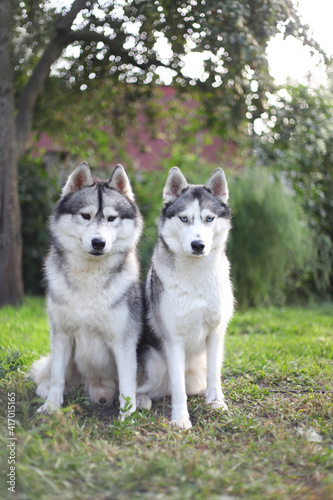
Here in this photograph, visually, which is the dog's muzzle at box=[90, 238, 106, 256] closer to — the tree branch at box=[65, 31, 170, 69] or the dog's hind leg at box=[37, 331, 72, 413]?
the dog's hind leg at box=[37, 331, 72, 413]

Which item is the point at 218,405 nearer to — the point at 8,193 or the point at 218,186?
the point at 218,186

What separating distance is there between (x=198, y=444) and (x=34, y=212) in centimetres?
655

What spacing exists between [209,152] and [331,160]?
388cm

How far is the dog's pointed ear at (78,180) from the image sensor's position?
346 cm

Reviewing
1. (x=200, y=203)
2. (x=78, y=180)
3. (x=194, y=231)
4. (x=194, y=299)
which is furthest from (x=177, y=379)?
(x=78, y=180)

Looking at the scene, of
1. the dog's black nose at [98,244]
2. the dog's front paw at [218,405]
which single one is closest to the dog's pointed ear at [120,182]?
the dog's black nose at [98,244]

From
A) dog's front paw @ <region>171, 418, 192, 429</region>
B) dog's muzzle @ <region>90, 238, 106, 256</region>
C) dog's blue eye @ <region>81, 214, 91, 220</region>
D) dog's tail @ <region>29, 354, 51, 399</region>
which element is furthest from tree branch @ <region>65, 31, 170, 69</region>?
dog's front paw @ <region>171, 418, 192, 429</region>

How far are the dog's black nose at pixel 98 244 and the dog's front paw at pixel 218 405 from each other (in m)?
1.36

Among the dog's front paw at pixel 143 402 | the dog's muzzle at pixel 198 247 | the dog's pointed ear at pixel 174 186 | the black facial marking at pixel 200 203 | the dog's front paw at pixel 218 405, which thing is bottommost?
the dog's front paw at pixel 143 402

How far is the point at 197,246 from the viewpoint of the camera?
10.6 feet

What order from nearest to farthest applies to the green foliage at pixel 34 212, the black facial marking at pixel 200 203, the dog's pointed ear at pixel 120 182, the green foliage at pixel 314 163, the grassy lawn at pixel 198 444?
the grassy lawn at pixel 198 444
the black facial marking at pixel 200 203
the dog's pointed ear at pixel 120 182
the green foliage at pixel 314 163
the green foliage at pixel 34 212

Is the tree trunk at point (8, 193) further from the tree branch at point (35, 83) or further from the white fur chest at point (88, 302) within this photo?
the white fur chest at point (88, 302)

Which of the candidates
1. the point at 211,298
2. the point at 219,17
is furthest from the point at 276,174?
the point at 211,298

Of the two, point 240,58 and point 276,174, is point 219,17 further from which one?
point 276,174
